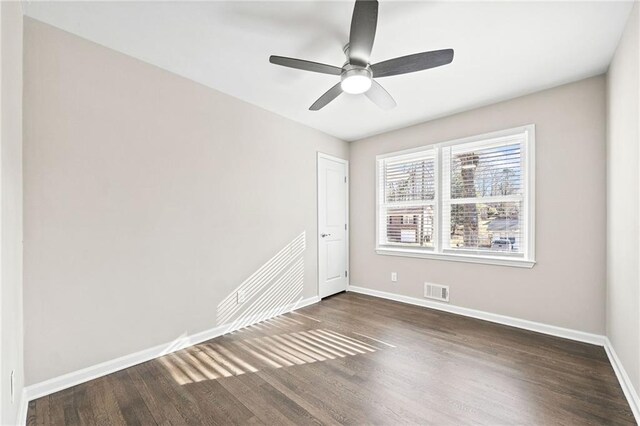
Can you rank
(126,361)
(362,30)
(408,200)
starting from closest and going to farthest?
(362,30) → (126,361) → (408,200)

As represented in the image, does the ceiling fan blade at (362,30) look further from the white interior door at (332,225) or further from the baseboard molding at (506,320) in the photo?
the baseboard molding at (506,320)

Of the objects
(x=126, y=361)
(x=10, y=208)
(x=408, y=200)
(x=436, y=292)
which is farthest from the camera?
(x=408, y=200)

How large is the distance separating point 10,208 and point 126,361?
1.46 m

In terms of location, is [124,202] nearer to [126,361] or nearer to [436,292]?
[126,361]

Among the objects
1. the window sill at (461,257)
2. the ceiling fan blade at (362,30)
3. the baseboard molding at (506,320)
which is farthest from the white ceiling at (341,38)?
the baseboard molding at (506,320)

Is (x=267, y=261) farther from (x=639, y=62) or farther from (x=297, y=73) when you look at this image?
(x=639, y=62)

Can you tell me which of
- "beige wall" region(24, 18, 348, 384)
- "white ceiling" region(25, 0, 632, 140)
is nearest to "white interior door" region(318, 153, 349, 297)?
"beige wall" region(24, 18, 348, 384)

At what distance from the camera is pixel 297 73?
2.55m

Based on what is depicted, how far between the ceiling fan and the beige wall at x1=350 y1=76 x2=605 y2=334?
177cm

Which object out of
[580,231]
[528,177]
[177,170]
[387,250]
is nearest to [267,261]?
[177,170]

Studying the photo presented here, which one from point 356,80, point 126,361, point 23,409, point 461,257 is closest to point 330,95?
point 356,80

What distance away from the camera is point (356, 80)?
2111 mm

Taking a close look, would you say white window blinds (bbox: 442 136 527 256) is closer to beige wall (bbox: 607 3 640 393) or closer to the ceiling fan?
beige wall (bbox: 607 3 640 393)

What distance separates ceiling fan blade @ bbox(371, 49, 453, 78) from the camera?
1852 mm
